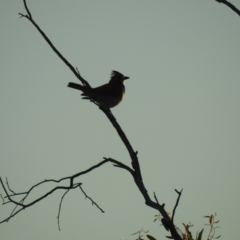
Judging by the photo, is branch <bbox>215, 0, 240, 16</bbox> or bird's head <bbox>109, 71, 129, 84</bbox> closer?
branch <bbox>215, 0, 240, 16</bbox>

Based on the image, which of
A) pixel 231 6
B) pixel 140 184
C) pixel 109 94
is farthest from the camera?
pixel 109 94

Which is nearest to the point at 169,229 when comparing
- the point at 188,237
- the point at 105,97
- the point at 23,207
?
the point at 188,237

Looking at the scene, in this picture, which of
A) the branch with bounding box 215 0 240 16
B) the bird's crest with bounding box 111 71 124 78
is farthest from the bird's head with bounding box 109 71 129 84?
the branch with bounding box 215 0 240 16

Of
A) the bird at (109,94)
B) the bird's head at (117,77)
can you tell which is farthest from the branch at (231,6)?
the bird's head at (117,77)

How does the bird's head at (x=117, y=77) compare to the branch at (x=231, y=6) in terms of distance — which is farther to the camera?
the bird's head at (x=117, y=77)

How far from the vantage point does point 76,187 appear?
3.16m

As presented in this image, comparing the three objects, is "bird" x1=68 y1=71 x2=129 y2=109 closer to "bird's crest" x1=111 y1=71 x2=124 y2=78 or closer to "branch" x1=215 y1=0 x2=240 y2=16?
"bird's crest" x1=111 y1=71 x2=124 y2=78

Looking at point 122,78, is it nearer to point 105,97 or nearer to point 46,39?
point 105,97

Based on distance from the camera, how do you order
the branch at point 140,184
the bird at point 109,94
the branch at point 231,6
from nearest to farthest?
1. the branch at point 231,6
2. the branch at point 140,184
3. the bird at point 109,94

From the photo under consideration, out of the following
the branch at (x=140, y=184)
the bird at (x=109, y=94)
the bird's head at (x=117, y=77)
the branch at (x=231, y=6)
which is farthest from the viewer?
the bird's head at (x=117, y=77)

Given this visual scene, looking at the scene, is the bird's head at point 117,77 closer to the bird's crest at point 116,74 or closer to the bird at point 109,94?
the bird's crest at point 116,74

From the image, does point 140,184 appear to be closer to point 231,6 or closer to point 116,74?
point 231,6

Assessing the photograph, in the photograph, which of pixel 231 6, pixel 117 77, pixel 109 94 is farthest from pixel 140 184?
pixel 117 77

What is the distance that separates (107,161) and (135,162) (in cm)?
25
